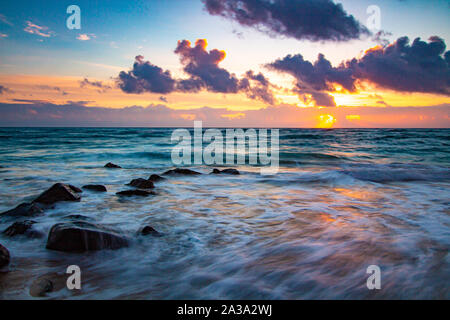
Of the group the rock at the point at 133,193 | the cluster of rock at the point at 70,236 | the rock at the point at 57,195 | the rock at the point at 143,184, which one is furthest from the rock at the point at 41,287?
the rock at the point at 143,184

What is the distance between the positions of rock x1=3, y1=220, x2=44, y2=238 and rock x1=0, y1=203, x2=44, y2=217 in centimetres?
61

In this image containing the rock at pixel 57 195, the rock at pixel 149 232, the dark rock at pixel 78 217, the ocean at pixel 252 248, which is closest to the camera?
the ocean at pixel 252 248

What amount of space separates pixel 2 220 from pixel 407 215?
236 inches

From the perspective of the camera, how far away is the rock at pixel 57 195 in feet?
14.4

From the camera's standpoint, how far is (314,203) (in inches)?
189

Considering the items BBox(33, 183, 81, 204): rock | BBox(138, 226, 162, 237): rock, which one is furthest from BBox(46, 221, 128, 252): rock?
BBox(33, 183, 81, 204): rock

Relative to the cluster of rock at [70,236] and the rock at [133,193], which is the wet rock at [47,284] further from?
the rock at [133,193]

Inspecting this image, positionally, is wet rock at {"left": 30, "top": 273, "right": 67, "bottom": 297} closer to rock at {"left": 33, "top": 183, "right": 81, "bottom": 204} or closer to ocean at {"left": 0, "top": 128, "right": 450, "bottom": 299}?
ocean at {"left": 0, "top": 128, "right": 450, "bottom": 299}

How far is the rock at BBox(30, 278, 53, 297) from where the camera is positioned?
1970mm

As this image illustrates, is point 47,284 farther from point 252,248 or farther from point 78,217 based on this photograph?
point 252,248

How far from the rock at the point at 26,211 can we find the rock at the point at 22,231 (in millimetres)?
607

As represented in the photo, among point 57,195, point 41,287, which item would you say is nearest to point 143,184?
point 57,195

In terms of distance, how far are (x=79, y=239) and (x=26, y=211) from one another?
70.3 inches

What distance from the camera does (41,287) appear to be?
204 cm
